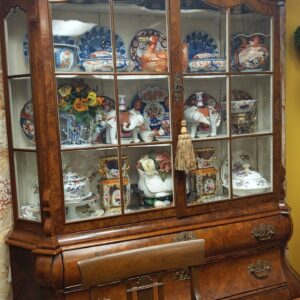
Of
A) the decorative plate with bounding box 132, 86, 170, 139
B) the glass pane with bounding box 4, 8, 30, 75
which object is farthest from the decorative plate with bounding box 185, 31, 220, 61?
the glass pane with bounding box 4, 8, 30, 75

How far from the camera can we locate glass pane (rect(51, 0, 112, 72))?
1.60 metres

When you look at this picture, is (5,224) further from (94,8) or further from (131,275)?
(94,8)

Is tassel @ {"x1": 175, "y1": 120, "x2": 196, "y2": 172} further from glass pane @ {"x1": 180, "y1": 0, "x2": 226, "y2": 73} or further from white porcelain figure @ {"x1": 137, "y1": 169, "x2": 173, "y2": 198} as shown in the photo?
glass pane @ {"x1": 180, "y1": 0, "x2": 226, "y2": 73}

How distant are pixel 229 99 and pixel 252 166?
1.22 ft

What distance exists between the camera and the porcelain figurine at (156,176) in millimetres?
1812

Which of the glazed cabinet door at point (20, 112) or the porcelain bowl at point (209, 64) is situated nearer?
the glazed cabinet door at point (20, 112)

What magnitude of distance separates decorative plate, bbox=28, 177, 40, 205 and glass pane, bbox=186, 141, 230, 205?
2.18ft

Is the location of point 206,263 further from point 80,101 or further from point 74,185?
point 80,101

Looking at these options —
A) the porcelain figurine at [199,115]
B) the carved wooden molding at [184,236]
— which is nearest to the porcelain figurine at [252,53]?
the porcelain figurine at [199,115]

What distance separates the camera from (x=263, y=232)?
189 cm

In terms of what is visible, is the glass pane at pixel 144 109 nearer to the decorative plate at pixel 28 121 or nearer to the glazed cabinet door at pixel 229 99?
the glazed cabinet door at pixel 229 99

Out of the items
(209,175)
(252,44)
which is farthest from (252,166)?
(252,44)

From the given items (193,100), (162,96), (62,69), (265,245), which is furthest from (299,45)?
(62,69)

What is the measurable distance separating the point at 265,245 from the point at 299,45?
111cm
